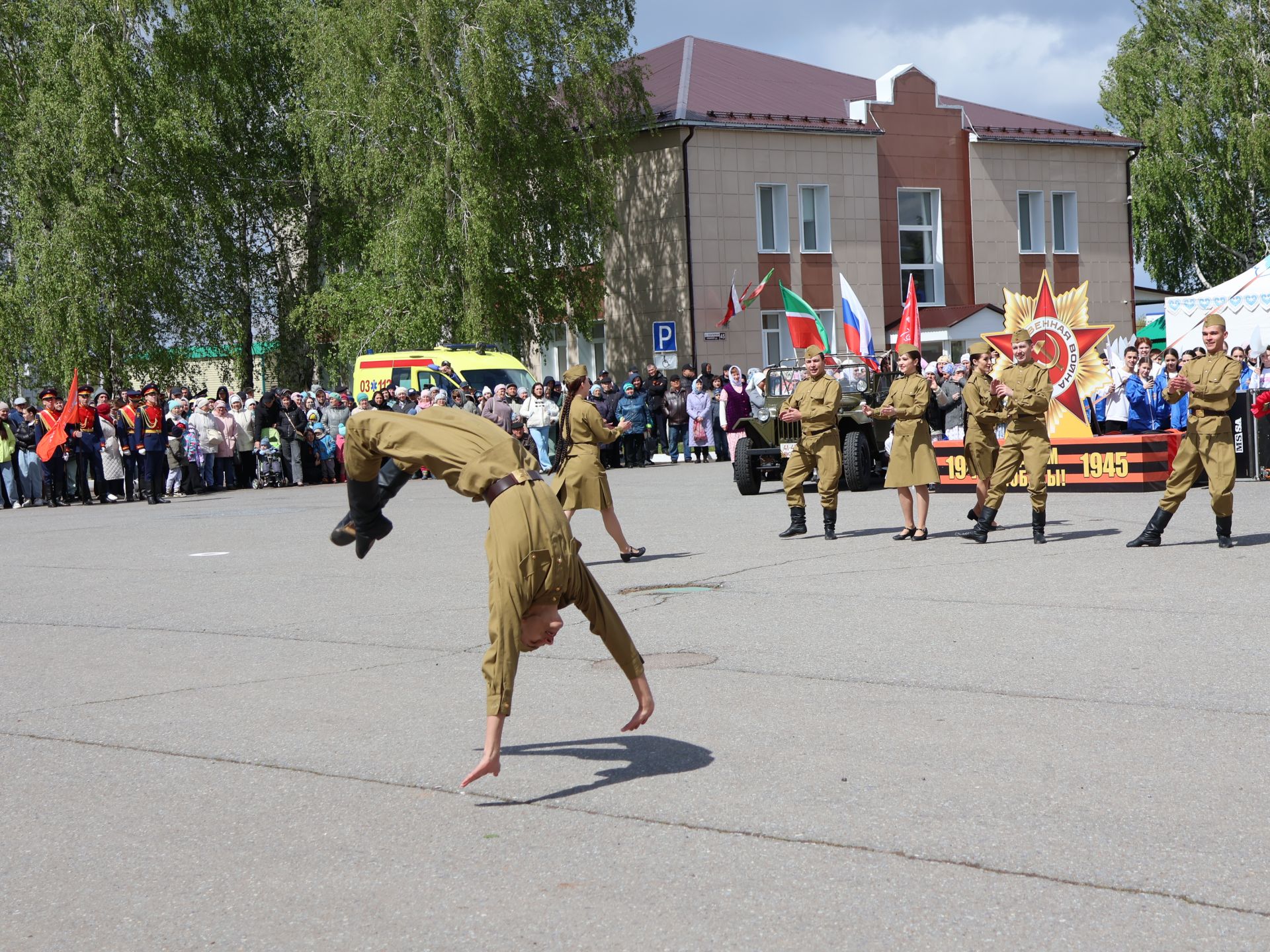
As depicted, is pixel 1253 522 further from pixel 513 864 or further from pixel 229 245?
pixel 229 245

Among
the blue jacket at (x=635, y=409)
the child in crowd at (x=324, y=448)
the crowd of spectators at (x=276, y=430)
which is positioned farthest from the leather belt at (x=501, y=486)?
the blue jacket at (x=635, y=409)

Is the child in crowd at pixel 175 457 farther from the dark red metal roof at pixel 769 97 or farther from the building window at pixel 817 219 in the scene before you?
the building window at pixel 817 219

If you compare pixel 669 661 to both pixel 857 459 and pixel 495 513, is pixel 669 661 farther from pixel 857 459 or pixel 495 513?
pixel 857 459

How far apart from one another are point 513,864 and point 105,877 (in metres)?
1.35

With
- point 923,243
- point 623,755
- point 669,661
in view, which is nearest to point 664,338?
point 923,243

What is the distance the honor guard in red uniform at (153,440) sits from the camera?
24.7 metres

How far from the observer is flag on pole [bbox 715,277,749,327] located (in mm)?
38625

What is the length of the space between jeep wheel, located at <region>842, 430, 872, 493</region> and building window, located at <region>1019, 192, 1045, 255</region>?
26.1 metres

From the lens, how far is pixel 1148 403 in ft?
74.9

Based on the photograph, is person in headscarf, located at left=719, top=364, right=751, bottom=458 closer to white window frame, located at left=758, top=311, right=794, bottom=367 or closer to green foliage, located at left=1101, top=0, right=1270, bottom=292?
white window frame, located at left=758, top=311, right=794, bottom=367

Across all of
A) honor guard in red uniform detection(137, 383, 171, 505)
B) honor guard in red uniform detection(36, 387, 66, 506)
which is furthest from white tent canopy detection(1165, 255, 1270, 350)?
honor guard in red uniform detection(36, 387, 66, 506)

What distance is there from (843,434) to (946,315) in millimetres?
21694

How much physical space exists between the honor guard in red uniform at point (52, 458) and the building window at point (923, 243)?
Result: 991 inches

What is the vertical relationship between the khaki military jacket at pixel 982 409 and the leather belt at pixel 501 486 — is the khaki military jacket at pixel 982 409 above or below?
above
